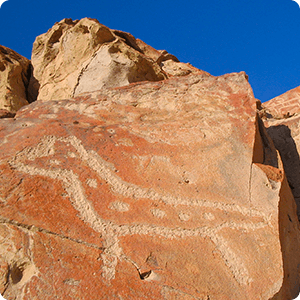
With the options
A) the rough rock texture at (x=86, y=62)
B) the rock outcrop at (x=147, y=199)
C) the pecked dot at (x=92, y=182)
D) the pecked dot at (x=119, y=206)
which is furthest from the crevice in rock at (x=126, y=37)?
the pecked dot at (x=119, y=206)

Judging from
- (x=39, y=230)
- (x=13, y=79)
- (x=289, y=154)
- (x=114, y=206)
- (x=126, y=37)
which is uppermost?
(x=126, y=37)

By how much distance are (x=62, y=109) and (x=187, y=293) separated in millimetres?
1634

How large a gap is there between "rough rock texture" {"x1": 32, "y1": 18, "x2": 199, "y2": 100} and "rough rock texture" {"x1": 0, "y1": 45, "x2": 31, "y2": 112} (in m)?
0.17

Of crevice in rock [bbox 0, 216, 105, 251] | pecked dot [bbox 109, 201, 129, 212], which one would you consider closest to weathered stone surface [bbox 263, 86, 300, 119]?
pecked dot [bbox 109, 201, 129, 212]

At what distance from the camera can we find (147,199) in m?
1.64

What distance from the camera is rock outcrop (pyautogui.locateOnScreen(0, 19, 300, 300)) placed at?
4.21 feet

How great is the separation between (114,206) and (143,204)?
163 mm

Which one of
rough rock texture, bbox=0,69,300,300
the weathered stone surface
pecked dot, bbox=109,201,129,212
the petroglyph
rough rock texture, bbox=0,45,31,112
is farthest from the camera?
the weathered stone surface

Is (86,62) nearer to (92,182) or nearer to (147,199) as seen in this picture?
(92,182)

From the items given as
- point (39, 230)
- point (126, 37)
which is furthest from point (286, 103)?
point (39, 230)

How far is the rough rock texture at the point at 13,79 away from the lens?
10.8ft

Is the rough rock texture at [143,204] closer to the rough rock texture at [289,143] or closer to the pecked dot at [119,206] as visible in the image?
the pecked dot at [119,206]

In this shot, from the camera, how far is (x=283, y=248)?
5.51 ft

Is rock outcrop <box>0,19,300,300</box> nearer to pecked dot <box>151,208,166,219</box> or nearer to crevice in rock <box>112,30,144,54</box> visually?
pecked dot <box>151,208,166,219</box>
